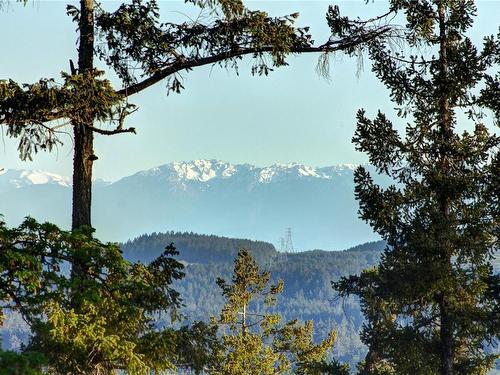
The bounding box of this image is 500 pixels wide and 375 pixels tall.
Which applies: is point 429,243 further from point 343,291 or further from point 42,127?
point 42,127

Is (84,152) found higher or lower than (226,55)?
lower

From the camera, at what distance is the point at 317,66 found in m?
10.0

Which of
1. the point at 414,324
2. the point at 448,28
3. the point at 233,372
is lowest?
the point at 233,372

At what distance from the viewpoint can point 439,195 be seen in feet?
52.9

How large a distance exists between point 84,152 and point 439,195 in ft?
30.8

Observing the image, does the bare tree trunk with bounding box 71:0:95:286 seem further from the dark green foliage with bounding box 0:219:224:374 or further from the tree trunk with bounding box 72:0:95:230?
the dark green foliage with bounding box 0:219:224:374

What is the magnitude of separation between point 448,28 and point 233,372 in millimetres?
21548

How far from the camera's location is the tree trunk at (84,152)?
9664 millimetres

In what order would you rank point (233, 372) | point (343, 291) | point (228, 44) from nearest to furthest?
1. point (228, 44)
2. point (343, 291)
3. point (233, 372)

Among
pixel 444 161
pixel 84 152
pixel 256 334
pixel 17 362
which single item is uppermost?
→ pixel 444 161

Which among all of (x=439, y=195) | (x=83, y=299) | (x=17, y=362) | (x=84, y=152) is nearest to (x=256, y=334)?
(x=439, y=195)

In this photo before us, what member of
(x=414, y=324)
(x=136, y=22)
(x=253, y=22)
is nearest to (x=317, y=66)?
A: (x=253, y=22)

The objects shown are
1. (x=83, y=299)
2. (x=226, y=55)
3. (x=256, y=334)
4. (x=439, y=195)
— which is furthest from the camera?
(x=256, y=334)

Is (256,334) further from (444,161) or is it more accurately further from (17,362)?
(17,362)
